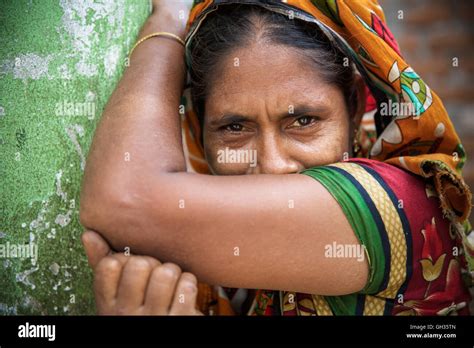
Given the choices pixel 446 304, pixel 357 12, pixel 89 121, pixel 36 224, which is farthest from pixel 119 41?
pixel 446 304

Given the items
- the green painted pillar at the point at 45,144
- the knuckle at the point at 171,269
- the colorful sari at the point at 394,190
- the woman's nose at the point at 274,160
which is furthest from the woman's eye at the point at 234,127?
the knuckle at the point at 171,269

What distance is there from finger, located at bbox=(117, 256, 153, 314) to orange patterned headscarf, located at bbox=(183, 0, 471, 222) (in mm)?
686

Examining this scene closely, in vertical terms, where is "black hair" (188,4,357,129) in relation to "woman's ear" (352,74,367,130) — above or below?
above

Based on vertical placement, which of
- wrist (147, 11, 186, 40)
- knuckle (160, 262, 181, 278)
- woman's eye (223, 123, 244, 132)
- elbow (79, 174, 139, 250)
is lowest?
knuckle (160, 262, 181, 278)

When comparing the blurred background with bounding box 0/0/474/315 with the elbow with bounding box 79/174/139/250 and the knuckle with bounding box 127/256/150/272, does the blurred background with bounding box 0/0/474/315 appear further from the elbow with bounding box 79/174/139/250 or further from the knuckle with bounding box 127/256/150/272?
the knuckle with bounding box 127/256/150/272

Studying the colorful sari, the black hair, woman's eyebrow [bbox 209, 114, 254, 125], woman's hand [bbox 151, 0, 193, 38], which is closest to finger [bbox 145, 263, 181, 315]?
the colorful sari

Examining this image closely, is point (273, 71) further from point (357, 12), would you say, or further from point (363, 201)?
point (363, 201)

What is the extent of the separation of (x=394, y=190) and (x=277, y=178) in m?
0.28

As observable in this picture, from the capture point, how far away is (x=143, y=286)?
111 cm

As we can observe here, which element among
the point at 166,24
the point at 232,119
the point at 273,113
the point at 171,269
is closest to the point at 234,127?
the point at 232,119

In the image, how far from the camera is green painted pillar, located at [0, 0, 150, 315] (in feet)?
4.51

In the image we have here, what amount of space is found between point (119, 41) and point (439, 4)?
2371mm

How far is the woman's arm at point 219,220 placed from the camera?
1.12 metres
